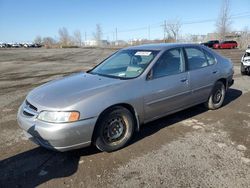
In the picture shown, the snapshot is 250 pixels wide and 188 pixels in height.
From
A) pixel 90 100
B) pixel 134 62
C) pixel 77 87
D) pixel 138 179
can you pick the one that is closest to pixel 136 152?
pixel 138 179

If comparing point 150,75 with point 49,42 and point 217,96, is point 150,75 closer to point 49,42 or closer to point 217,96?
point 217,96

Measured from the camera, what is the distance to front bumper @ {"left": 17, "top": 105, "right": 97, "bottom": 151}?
3398mm

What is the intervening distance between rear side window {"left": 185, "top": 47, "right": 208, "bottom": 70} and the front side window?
0.22 metres

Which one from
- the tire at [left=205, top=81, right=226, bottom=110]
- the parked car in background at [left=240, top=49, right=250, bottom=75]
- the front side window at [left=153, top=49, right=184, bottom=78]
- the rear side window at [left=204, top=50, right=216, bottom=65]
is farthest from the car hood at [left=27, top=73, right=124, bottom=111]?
the parked car in background at [left=240, top=49, right=250, bottom=75]

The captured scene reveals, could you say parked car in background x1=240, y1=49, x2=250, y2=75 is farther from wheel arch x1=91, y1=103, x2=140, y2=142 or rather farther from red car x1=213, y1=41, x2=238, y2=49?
red car x1=213, y1=41, x2=238, y2=49

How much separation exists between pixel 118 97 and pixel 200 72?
2.19 m

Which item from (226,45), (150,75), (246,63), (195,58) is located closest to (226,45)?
(226,45)

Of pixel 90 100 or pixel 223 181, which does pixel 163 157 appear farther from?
pixel 90 100

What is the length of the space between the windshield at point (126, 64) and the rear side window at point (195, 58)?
853mm

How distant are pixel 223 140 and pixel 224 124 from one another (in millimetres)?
840

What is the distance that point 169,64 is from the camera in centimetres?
470

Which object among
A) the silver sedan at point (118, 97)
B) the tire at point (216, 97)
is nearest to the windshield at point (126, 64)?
the silver sedan at point (118, 97)

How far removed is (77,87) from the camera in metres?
4.00

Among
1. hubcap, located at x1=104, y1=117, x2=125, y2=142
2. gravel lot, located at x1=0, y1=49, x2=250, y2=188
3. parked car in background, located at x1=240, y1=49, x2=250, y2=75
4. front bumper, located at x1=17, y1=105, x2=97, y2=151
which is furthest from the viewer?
parked car in background, located at x1=240, y1=49, x2=250, y2=75
